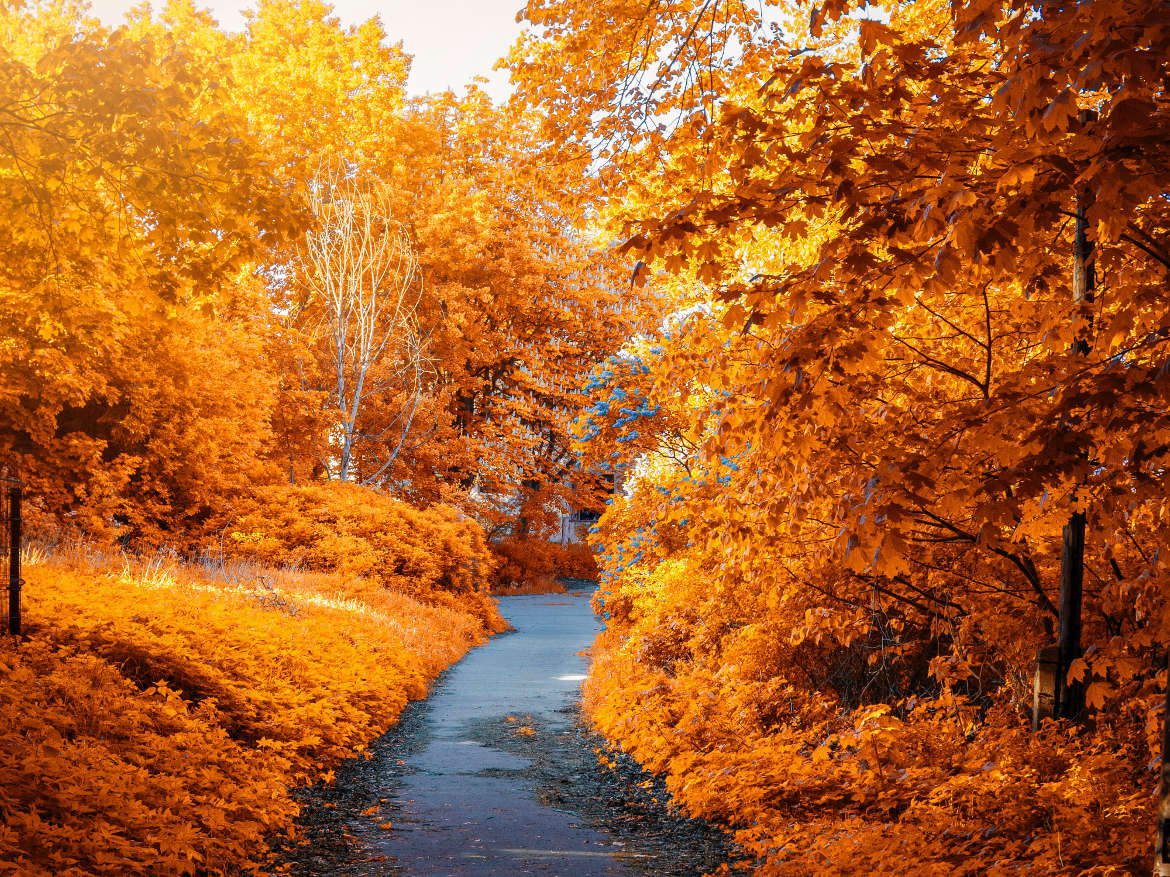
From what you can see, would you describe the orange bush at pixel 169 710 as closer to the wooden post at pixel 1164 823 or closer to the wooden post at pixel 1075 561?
the wooden post at pixel 1164 823

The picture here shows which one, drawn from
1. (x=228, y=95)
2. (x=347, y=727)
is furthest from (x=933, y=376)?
(x=347, y=727)

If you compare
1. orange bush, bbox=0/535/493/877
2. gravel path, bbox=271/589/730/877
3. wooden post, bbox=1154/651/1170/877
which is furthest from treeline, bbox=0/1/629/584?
wooden post, bbox=1154/651/1170/877

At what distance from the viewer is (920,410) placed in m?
5.77

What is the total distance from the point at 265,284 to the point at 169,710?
905 inches

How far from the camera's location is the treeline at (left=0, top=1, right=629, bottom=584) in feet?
22.1

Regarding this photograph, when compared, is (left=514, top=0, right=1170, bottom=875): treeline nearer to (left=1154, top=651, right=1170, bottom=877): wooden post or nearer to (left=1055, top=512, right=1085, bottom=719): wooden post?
(left=1055, top=512, right=1085, bottom=719): wooden post

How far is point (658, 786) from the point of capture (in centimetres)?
790

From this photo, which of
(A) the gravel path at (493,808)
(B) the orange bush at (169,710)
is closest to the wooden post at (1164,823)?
(A) the gravel path at (493,808)

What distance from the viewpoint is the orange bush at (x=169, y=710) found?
4941mm

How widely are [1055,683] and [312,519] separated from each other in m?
15.6

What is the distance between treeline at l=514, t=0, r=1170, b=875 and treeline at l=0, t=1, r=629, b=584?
10.4ft

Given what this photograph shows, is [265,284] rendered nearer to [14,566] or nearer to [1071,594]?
[14,566]

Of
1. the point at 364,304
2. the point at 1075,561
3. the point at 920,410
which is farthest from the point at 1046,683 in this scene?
the point at 364,304

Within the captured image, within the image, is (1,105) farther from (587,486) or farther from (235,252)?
(587,486)
